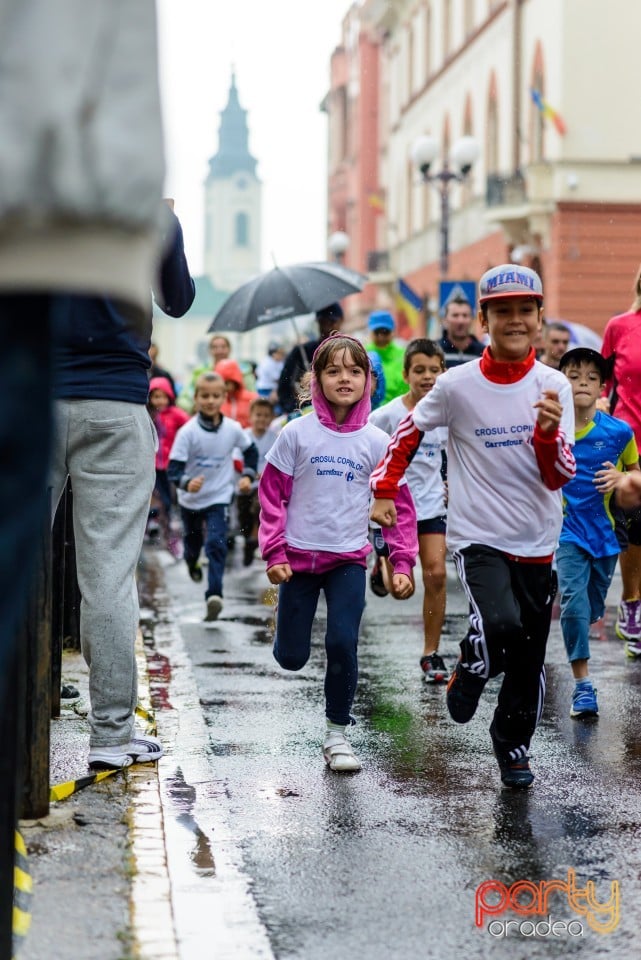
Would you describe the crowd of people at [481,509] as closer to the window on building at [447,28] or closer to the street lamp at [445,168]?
the street lamp at [445,168]

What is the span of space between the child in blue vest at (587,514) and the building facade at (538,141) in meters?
17.9

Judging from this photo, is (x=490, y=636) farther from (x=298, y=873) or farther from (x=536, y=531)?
(x=298, y=873)

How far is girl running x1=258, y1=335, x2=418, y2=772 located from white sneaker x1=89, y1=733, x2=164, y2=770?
80 cm

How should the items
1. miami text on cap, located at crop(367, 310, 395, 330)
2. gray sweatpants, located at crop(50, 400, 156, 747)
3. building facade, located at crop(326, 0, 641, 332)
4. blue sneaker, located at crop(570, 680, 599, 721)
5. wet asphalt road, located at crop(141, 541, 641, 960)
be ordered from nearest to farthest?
wet asphalt road, located at crop(141, 541, 641, 960) < gray sweatpants, located at crop(50, 400, 156, 747) < blue sneaker, located at crop(570, 680, 599, 721) < miami text on cap, located at crop(367, 310, 395, 330) < building facade, located at crop(326, 0, 641, 332)

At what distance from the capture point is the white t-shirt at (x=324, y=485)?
6.96 metres

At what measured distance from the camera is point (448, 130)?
1859 inches

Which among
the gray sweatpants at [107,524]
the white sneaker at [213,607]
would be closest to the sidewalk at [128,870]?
the gray sweatpants at [107,524]

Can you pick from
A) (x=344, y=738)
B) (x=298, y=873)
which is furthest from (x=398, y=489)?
(x=298, y=873)

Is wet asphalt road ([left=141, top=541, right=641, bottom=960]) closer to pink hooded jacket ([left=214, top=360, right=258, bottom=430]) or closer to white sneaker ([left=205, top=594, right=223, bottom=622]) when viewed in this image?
white sneaker ([left=205, top=594, right=223, bottom=622])

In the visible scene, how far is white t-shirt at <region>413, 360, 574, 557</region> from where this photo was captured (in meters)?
Answer: 6.26

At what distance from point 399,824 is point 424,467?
4.58 metres

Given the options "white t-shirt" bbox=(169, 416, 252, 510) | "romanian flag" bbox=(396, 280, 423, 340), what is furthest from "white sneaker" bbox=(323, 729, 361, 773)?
"romanian flag" bbox=(396, 280, 423, 340)

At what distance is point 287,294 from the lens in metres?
14.4

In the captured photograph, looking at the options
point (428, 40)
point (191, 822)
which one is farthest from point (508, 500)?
point (428, 40)
